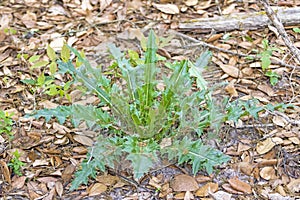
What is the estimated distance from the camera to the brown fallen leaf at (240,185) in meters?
2.05

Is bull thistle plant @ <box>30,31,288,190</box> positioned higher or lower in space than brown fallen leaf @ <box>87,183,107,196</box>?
higher

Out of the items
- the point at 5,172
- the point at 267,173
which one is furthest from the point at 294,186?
the point at 5,172

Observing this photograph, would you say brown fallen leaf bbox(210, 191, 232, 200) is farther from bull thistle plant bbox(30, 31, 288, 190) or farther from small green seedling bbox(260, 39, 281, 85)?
small green seedling bbox(260, 39, 281, 85)

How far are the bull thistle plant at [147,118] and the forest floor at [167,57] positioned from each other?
10cm

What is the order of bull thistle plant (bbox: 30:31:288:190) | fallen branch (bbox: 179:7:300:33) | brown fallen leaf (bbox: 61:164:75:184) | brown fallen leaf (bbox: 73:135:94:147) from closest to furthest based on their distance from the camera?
1. bull thistle plant (bbox: 30:31:288:190)
2. brown fallen leaf (bbox: 61:164:75:184)
3. brown fallen leaf (bbox: 73:135:94:147)
4. fallen branch (bbox: 179:7:300:33)

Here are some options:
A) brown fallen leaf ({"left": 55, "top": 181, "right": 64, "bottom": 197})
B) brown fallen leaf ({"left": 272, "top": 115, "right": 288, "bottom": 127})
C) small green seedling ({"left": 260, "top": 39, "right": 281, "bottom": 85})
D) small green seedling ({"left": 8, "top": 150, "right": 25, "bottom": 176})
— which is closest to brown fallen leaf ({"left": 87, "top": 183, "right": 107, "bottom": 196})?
brown fallen leaf ({"left": 55, "top": 181, "right": 64, "bottom": 197})

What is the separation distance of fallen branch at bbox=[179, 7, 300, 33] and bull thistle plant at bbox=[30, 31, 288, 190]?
0.64m

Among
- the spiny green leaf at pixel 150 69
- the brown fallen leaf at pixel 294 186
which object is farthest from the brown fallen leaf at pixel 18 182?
the brown fallen leaf at pixel 294 186

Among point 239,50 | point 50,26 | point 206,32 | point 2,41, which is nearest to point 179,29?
point 206,32

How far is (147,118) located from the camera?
6.94 ft

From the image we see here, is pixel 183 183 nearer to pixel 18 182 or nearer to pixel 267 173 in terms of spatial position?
pixel 267 173

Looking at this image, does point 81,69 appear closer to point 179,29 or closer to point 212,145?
point 212,145

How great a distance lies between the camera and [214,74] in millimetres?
2559

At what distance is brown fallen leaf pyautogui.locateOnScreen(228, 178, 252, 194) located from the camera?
2.05 m
